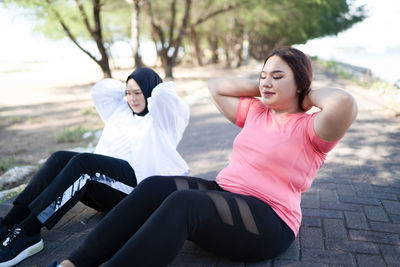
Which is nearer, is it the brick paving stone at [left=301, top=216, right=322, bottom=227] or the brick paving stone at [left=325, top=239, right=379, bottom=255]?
the brick paving stone at [left=325, top=239, right=379, bottom=255]

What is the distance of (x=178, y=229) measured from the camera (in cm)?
165

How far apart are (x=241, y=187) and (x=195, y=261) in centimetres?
59

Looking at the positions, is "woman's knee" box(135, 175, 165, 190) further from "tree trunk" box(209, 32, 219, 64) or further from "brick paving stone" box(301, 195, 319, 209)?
"tree trunk" box(209, 32, 219, 64)

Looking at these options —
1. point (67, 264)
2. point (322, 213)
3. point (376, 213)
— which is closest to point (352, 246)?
→ point (322, 213)

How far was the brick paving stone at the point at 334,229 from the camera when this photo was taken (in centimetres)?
241

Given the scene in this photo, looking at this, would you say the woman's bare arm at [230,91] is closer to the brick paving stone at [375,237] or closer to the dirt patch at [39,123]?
the brick paving stone at [375,237]

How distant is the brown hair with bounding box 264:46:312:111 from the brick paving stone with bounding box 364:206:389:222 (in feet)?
4.52

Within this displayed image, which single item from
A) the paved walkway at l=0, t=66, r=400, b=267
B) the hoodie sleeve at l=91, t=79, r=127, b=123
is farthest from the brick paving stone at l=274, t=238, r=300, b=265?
the hoodie sleeve at l=91, t=79, r=127, b=123

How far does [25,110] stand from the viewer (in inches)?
396

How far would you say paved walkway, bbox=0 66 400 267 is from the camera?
7.10 ft

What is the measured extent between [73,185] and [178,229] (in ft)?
3.23

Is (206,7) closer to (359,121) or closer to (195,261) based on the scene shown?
(359,121)

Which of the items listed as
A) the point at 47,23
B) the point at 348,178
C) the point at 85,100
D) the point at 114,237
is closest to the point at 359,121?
the point at 348,178

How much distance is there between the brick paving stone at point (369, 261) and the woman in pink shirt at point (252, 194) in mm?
499
